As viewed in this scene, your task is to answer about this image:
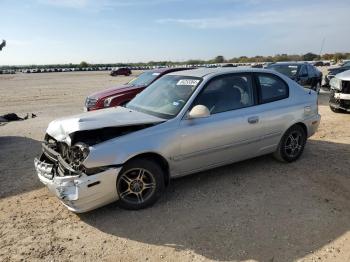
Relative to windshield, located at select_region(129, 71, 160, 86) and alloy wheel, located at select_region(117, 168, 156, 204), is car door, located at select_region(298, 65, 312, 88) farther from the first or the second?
alloy wheel, located at select_region(117, 168, 156, 204)

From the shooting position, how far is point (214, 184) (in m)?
5.33

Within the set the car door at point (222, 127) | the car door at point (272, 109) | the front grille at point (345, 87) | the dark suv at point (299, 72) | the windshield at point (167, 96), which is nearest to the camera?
the car door at point (222, 127)

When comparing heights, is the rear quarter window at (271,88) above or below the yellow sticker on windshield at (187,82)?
below

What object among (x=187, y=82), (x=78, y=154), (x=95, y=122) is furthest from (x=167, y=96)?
(x=78, y=154)

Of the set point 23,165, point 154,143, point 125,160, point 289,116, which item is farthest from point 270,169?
point 23,165

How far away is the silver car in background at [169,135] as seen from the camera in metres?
4.19

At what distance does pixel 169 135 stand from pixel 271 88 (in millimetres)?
2227

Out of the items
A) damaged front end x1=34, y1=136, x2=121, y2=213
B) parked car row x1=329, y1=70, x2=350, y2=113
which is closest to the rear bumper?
parked car row x1=329, y1=70, x2=350, y2=113

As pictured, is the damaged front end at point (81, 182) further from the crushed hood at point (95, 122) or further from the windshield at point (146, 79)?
the windshield at point (146, 79)

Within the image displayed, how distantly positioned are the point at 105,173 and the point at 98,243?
2.53ft

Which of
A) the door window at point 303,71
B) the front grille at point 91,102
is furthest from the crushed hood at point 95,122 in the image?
the door window at point 303,71

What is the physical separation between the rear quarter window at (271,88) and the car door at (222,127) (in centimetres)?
19

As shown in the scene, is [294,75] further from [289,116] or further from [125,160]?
[125,160]

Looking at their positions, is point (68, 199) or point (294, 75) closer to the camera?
point (68, 199)
